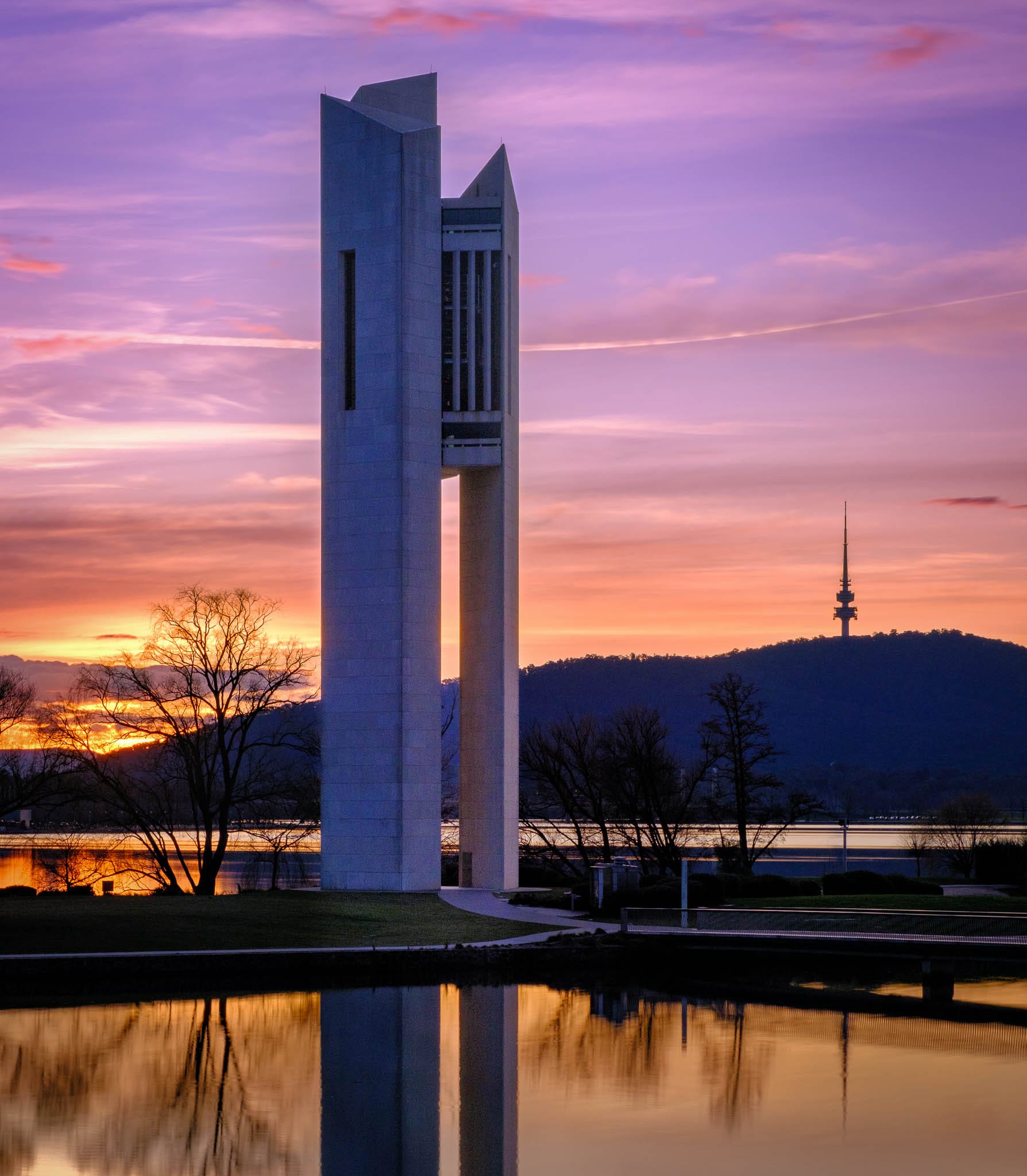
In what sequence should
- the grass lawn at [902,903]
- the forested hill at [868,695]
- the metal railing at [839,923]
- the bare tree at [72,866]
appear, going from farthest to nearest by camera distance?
the forested hill at [868,695] < the bare tree at [72,866] < the grass lawn at [902,903] < the metal railing at [839,923]

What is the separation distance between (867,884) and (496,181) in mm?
18122

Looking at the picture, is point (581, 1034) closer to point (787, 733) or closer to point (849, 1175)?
point (849, 1175)

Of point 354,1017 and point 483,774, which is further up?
point 483,774

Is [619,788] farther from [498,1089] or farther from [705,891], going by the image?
[498,1089]

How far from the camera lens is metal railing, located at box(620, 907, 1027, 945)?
2347 cm

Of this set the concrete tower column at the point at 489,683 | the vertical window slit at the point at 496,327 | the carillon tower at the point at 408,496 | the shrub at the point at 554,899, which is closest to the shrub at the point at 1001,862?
the shrub at the point at 554,899

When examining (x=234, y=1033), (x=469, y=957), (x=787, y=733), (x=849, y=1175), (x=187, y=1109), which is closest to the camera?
(x=849, y=1175)

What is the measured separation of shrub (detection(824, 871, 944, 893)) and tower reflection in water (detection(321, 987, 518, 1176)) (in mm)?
15445

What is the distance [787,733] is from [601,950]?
132 meters

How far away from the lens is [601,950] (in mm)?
23844

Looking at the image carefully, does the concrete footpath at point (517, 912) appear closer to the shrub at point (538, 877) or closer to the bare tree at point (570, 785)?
the shrub at point (538, 877)

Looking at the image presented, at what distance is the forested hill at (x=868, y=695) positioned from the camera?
14925 cm

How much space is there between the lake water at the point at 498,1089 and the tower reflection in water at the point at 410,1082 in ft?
0.12

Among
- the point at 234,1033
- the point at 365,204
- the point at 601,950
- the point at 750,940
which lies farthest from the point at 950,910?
the point at 365,204
